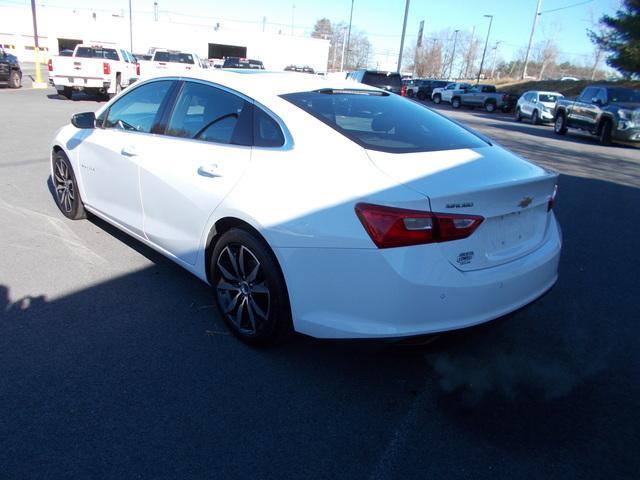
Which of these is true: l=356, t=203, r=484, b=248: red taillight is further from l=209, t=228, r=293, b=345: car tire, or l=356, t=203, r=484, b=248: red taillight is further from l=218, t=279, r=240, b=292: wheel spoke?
l=218, t=279, r=240, b=292: wheel spoke

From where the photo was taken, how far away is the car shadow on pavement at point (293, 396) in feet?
7.94

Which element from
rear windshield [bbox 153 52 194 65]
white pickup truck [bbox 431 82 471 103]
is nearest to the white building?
white pickup truck [bbox 431 82 471 103]

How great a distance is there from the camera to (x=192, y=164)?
11.3ft

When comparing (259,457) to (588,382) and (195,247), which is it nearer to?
(195,247)

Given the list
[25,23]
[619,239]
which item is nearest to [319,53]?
[25,23]

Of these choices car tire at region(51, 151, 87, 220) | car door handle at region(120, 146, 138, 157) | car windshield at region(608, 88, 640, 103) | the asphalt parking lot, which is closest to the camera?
the asphalt parking lot

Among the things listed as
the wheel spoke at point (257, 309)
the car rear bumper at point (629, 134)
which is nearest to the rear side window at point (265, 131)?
the wheel spoke at point (257, 309)

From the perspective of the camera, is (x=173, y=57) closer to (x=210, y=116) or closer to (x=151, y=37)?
(x=210, y=116)

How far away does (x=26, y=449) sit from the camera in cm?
238

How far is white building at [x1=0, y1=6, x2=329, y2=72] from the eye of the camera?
223ft

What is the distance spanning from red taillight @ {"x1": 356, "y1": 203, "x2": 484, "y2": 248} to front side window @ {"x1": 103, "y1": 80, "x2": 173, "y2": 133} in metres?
2.31

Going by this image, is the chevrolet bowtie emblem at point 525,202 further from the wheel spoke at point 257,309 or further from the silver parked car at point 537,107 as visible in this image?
the silver parked car at point 537,107

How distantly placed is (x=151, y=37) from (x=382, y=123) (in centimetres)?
7550

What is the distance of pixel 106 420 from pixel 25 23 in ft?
289
